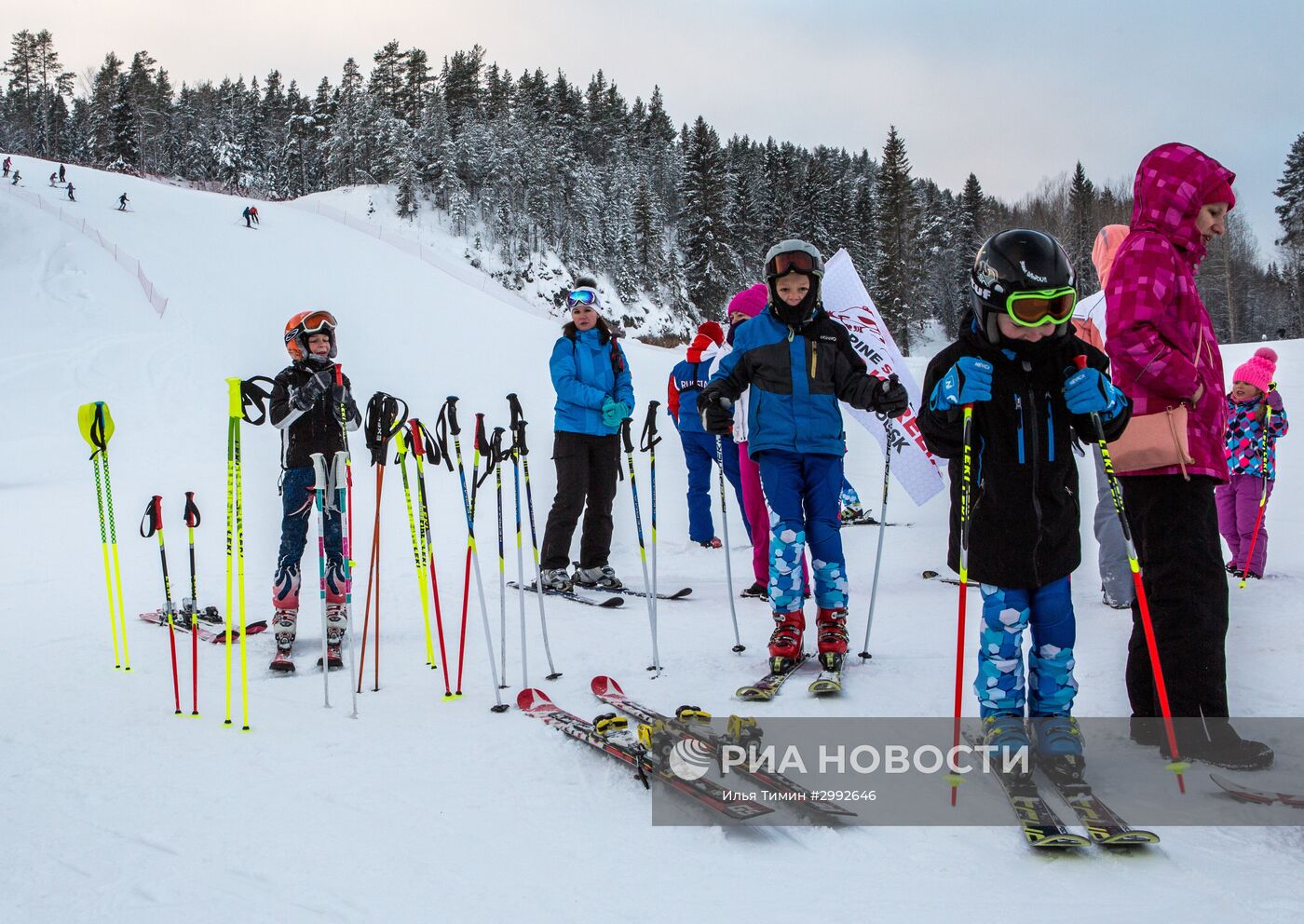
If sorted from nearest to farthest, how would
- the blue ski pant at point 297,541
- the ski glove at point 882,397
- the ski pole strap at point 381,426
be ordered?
1. the ski glove at point 882,397
2. the ski pole strap at point 381,426
3. the blue ski pant at point 297,541

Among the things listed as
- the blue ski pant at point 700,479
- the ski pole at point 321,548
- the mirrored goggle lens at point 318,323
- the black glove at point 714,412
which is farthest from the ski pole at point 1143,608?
the blue ski pant at point 700,479

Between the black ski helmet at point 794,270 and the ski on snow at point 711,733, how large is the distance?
189 cm

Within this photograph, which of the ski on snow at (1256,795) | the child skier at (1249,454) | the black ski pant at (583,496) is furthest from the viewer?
the black ski pant at (583,496)

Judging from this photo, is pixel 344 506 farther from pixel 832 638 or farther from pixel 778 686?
pixel 832 638

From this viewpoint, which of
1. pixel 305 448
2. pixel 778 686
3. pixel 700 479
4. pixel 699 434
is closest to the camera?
pixel 778 686

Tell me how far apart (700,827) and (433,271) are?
3214 cm

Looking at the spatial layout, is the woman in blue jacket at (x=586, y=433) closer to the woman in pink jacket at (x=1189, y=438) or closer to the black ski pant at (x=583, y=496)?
the black ski pant at (x=583, y=496)

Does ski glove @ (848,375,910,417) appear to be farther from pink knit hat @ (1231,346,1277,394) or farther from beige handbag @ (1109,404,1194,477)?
pink knit hat @ (1231,346,1277,394)

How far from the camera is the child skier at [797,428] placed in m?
3.98

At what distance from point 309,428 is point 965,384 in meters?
3.60

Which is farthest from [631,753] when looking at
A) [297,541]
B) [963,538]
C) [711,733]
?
[297,541]

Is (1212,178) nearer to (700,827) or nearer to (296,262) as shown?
(700,827)

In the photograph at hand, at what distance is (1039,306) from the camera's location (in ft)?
9.14

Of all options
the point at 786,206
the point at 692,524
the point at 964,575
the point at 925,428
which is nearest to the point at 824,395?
the point at 925,428
